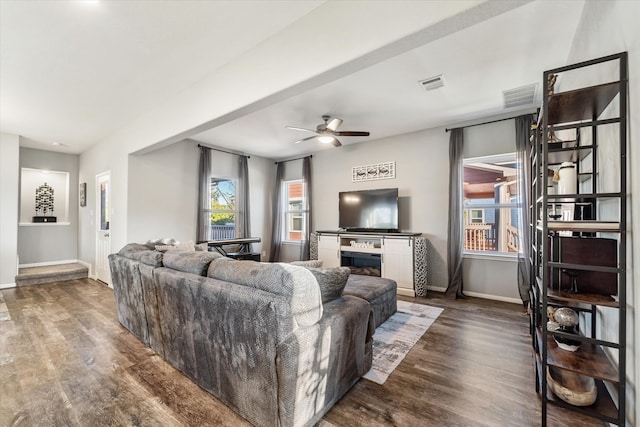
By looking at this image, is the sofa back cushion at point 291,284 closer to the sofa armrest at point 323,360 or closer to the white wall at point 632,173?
the sofa armrest at point 323,360

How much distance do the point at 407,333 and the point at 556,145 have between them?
218 centimetres

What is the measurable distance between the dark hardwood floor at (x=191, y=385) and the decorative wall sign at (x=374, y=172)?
2.91m

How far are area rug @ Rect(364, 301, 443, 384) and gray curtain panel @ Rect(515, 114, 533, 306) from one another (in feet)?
4.14

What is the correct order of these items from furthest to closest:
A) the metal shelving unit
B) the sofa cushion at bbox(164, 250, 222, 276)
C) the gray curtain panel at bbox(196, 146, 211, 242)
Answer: the gray curtain panel at bbox(196, 146, 211, 242) < the sofa cushion at bbox(164, 250, 222, 276) < the metal shelving unit

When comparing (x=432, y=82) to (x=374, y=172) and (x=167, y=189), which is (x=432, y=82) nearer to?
(x=374, y=172)

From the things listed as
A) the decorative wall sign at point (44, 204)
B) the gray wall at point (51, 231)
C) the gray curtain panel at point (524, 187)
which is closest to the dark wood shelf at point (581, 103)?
the gray curtain panel at point (524, 187)

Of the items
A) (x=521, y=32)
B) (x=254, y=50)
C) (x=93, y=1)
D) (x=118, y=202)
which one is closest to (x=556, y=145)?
(x=521, y=32)

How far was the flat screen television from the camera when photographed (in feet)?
16.4

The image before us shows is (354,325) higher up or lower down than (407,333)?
higher up

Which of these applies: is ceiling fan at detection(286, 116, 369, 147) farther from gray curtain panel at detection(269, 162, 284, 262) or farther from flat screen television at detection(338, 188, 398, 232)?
gray curtain panel at detection(269, 162, 284, 262)

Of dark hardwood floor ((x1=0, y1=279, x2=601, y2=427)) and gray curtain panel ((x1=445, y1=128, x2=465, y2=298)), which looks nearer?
dark hardwood floor ((x1=0, y1=279, x2=601, y2=427))

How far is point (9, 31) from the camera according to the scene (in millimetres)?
2320

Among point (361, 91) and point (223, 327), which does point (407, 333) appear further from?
point (361, 91)

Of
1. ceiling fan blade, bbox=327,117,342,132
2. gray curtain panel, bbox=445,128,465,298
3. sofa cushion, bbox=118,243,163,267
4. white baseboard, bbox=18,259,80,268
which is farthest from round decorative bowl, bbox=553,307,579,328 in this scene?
white baseboard, bbox=18,259,80,268
